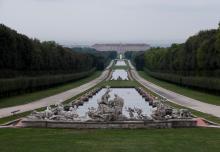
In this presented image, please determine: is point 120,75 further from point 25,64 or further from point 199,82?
point 199,82

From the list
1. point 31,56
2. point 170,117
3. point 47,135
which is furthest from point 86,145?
point 31,56

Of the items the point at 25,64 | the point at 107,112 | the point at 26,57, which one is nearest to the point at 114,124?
the point at 107,112

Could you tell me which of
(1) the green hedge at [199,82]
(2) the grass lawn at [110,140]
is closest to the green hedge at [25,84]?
(1) the green hedge at [199,82]

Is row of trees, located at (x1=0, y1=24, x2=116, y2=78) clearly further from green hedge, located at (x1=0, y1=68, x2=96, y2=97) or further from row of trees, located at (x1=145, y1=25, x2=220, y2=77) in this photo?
row of trees, located at (x1=145, y1=25, x2=220, y2=77)

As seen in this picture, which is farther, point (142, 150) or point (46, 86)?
point (46, 86)

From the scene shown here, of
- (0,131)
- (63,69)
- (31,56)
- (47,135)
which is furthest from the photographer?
(63,69)

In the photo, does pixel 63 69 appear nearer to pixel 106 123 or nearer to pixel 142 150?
pixel 106 123

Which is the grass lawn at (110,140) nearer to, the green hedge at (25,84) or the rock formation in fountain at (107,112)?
the rock formation in fountain at (107,112)
